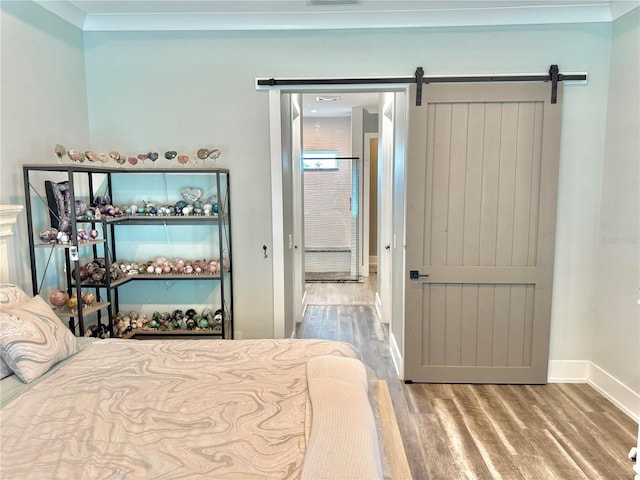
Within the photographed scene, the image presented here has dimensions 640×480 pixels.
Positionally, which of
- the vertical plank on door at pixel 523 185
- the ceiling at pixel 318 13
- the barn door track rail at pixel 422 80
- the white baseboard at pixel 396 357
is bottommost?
the white baseboard at pixel 396 357

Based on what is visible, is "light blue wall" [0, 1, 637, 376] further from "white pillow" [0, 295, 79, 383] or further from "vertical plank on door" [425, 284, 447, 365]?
"white pillow" [0, 295, 79, 383]

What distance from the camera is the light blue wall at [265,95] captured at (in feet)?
9.34

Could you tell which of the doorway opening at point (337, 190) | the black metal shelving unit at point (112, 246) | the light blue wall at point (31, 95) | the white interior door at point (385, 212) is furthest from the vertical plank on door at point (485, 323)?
the doorway opening at point (337, 190)

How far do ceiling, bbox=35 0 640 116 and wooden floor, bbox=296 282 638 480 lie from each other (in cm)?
261

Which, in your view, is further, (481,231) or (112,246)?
(112,246)

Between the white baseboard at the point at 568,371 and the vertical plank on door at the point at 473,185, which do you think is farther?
the white baseboard at the point at 568,371

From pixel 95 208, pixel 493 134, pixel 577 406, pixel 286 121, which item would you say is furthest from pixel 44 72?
pixel 577 406

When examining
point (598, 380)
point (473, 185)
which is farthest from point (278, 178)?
point (598, 380)

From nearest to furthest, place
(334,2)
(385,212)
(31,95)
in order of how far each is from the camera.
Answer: (31,95) → (334,2) → (385,212)

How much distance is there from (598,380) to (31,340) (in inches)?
139

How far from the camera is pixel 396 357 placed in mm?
3420

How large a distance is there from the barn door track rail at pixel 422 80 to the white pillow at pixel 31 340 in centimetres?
201

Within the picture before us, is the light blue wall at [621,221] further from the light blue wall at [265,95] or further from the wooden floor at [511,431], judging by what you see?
the wooden floor at [511,431]

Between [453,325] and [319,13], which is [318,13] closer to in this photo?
[319,13]
